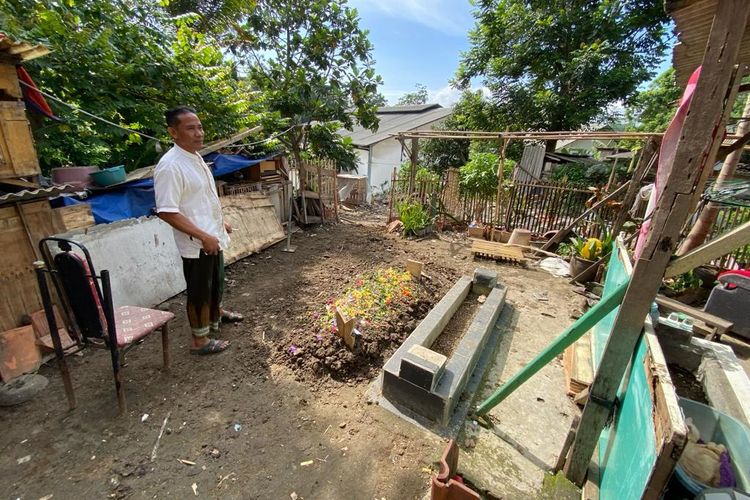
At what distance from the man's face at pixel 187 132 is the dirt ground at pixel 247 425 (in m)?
2.19

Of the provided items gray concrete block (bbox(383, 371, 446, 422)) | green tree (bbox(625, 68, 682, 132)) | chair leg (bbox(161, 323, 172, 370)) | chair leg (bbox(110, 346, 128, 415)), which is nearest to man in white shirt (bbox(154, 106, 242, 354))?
chair leg (bbox(161, 323, 172, 370))

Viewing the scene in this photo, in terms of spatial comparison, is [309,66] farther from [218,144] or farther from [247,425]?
[247,425]

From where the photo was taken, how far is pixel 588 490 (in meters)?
2.04

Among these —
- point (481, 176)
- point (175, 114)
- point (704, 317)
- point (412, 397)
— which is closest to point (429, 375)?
point (412, 397)

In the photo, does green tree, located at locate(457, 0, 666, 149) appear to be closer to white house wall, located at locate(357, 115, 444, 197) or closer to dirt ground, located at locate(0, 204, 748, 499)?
white house wall, located at locate(357, 115, 444, 197)

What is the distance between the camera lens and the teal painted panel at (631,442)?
129cm

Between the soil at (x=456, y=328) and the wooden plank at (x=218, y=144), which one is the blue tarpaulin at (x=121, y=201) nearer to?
the wooden plank at (x=218, y=144)

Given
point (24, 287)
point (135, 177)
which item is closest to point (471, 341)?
point (24, 287)

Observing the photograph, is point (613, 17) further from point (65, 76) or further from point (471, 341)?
point (65, 76)

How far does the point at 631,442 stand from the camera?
4.98 feet

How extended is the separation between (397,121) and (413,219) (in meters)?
15.0

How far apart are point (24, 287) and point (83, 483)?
2174 mm

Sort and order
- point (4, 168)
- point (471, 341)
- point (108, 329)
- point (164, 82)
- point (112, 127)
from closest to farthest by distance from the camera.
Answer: point (108, 329), point (4, 168), point (471, 341), point (112, 127), point (164, 82)

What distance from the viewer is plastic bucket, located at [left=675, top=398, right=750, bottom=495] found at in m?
1.63
